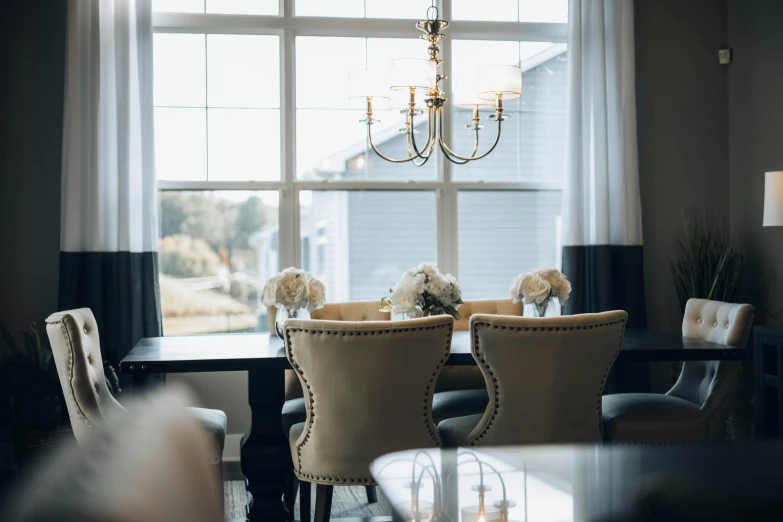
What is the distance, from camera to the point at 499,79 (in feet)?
10.3

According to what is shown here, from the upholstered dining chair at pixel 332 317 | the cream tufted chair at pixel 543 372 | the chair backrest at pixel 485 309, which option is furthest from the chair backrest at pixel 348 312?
the cream tufted chair at pixel 543 372

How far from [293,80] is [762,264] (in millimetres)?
2817

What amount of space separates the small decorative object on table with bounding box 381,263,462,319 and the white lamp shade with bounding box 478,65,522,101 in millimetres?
779

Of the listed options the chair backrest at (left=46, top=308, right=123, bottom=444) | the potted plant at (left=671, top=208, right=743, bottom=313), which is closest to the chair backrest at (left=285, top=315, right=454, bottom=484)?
the chair backrest at (left=46, top=308, right=123, bottom=444)

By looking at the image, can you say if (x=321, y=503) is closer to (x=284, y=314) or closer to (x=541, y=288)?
(x=284, y=314)

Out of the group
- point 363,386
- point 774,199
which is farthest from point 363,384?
point 774,199

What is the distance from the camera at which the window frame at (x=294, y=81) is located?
4262mm

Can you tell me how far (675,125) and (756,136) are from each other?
0.45 m

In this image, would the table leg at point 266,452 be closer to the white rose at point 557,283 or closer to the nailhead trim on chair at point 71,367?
the nailhead trim on chair at point 71,367

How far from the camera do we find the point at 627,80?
4371 mm

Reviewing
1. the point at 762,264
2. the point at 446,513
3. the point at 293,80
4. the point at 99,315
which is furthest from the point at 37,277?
the point at 762,264

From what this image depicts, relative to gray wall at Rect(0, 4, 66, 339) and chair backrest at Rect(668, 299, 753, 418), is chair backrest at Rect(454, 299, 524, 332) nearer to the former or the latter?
chair backrest at Rect(668, 299, 753, 418)

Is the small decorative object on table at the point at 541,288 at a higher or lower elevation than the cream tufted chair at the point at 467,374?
higher

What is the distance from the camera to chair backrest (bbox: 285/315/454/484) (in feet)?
7.78
